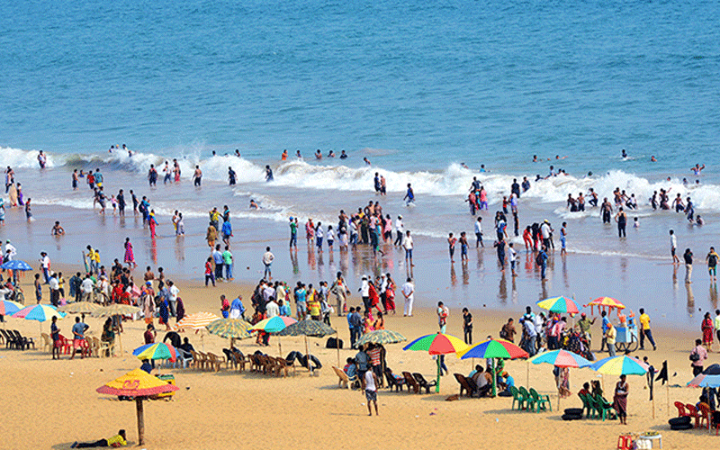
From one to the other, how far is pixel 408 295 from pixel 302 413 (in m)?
6.92

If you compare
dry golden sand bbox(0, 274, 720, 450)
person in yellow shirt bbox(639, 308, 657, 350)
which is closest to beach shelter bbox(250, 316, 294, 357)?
dry golden sand bbox(0, 274, 720, 450)

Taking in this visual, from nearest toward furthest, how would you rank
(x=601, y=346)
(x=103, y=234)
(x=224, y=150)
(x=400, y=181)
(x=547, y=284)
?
1. (x=601, y=346)
2. (x=547, y=284)
3. (x=103, y=234)
4. (x=400, y=181)
5. (x=224, y=150)

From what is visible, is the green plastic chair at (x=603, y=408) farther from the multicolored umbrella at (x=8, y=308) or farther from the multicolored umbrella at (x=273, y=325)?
the multicolored umbrella at (x=8, y=308)

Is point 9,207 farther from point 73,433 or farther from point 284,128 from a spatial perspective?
point 73,433

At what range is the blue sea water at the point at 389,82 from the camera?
53406 mm

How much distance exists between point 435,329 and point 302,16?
277 feet

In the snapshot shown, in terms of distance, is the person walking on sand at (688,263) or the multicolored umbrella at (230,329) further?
the person walking on sand at (688,263)

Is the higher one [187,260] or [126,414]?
[187,260]

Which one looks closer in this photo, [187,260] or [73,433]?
[73,433]

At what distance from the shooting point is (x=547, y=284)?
78.6 feet

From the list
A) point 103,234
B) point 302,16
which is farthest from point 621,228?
point 302,16

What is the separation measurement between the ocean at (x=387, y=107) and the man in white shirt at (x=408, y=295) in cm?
641

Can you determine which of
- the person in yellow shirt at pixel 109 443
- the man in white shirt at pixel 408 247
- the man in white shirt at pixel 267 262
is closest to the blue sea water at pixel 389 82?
the man in white shirt at pixel 408 247

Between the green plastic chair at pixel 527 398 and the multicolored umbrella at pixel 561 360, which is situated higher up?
the multicolored umbrella at pixel 561 360
